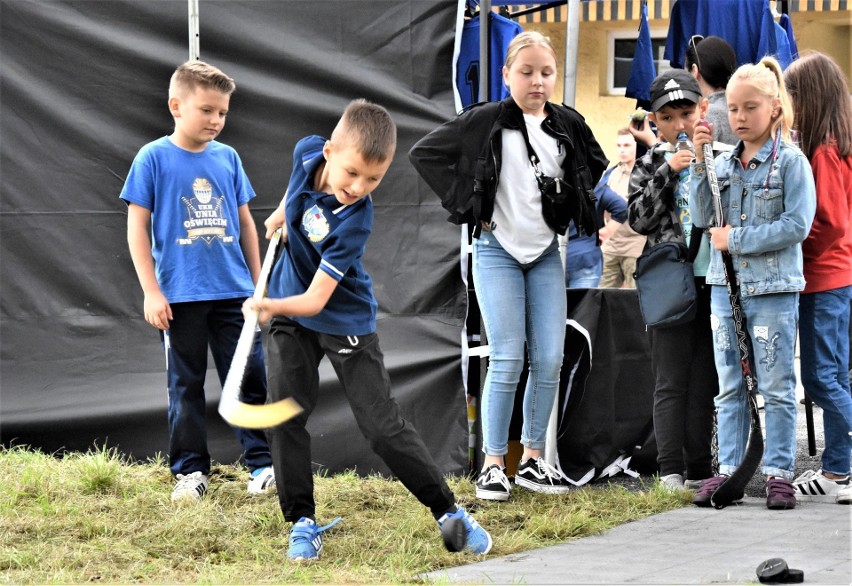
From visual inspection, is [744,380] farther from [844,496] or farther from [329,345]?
[329,345]

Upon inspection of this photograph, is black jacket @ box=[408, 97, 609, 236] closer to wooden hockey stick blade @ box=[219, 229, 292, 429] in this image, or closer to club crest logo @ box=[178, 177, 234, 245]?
club crest logo @ box=[178, 177, 234, 245]

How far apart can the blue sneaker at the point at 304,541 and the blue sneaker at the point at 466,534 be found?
1.36ft

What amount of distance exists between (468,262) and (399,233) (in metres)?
0.39

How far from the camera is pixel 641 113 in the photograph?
5566mm

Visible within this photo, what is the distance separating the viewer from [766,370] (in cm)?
454

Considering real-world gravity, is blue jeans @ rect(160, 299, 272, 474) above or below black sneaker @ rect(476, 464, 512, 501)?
above

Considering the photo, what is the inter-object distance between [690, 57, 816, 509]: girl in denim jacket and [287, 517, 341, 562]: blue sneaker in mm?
1658

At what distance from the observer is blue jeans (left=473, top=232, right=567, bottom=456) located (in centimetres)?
471

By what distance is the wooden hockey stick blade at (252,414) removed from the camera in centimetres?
348

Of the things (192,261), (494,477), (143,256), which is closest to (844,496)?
(494,477)

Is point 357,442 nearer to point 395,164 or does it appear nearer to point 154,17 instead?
point 395,164

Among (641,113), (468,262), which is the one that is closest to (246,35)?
(468,262)

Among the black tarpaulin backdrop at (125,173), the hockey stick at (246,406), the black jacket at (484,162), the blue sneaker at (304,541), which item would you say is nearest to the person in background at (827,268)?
the black jacket at (484,162)

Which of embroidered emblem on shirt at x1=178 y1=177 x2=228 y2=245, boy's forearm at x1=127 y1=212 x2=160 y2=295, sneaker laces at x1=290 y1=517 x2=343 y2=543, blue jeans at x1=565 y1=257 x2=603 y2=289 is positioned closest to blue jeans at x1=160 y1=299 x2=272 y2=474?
boy's forearm at x1=127 y1=212 x2=160 y2=295
